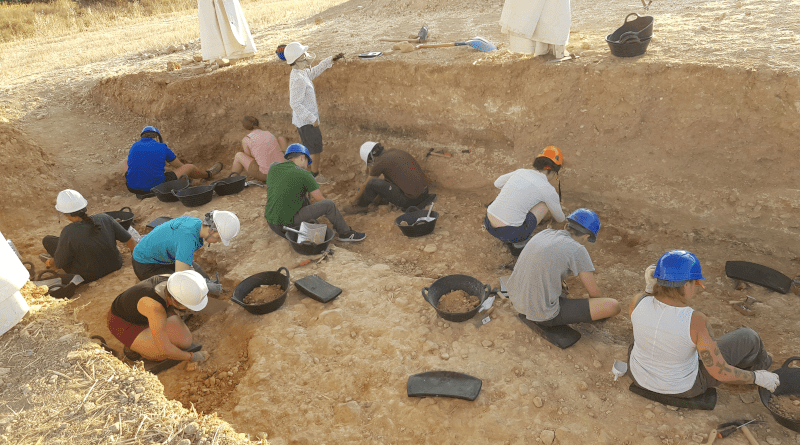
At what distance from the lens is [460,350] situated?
4137mm

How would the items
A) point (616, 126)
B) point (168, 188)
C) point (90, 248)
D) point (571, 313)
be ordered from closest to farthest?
1. point (571, 313)
2. point (90, 248)
3. point (616, 126)
4. point (168, 188)

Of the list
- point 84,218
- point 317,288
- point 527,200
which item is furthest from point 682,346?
point 84,218

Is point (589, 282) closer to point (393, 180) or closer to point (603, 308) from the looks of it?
point (603, 308)

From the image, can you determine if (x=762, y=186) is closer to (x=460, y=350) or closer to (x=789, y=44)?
(x=789, y=44)

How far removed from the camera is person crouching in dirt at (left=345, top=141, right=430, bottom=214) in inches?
251

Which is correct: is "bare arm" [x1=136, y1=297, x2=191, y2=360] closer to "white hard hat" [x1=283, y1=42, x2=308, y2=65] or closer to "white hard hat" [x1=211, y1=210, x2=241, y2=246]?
"white hard hat" [x1=211, y1=210, x2=241, y2=246]

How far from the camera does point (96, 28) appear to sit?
14.8 m

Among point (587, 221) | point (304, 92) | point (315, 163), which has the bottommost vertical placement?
point (315, 163)

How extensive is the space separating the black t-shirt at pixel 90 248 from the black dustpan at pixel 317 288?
234 centimetres

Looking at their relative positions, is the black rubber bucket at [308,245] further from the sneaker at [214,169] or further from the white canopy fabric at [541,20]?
the white canopy fabric at [541,20]

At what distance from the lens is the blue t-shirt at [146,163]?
7.15 meters

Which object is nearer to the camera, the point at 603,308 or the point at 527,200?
the point at 603,308

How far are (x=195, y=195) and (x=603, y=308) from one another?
224 inches

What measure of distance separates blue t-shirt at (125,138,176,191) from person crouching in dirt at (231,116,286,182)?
1.10 m
